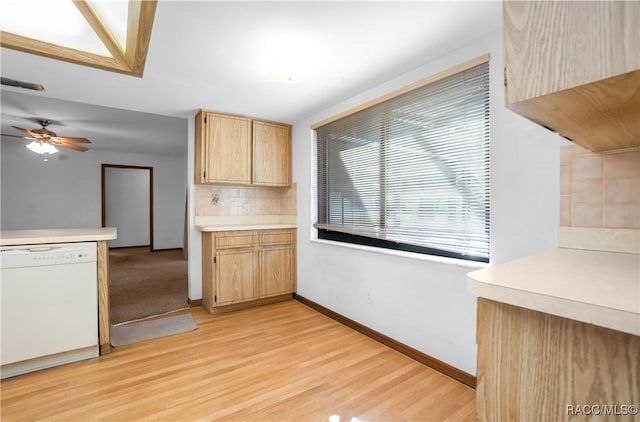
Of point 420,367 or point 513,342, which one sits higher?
point 513,342

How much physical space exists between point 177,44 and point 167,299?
294 centimetres

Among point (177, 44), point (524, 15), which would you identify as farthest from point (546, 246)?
point (177, 44)

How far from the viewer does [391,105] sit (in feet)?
7.76

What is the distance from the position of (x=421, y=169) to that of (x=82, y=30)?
2539 millimetres

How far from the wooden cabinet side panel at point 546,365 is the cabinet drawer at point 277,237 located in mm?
2795

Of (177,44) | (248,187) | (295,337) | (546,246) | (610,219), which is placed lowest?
(295,337)

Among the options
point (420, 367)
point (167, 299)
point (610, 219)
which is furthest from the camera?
point (167, 299)

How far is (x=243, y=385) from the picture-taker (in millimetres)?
1811

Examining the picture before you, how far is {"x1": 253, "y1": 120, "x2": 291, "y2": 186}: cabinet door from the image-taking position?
3424 mm

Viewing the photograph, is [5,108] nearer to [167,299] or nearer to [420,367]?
[167,299]

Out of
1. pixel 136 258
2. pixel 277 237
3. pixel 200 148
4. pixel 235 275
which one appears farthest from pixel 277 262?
pixel 136 258

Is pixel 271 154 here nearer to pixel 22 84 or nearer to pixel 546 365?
pixel 22 84

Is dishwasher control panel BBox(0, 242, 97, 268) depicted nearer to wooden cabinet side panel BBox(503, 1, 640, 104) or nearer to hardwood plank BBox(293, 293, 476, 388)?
hardwood plank BBox(293, 293, 476, 388)

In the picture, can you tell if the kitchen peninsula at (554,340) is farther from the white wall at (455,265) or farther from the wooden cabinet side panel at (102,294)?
the wooden cabinet side panel at (102,294)
